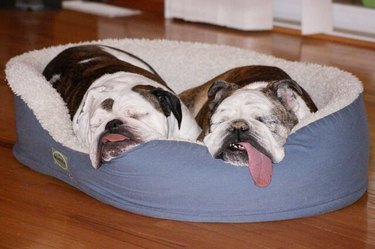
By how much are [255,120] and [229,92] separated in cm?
32

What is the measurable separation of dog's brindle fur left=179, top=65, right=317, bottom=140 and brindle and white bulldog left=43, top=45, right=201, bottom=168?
0.40 feet

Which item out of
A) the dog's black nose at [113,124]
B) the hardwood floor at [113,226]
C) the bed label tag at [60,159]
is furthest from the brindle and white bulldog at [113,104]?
the hardwood floor at [113,226]

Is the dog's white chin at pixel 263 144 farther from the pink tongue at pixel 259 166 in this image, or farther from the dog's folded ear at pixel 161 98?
the dog's folded ear at pixel 161 98

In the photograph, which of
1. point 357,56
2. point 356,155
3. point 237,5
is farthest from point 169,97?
point 237,5

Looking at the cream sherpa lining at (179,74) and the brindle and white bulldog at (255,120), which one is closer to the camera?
the brindle and white bulldog at (255,120)

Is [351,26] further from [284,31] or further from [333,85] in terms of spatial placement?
[333,85]

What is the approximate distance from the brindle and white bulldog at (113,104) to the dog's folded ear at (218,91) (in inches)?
5.6

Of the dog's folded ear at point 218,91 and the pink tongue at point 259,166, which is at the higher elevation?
the dog's folded ear at point 218,91

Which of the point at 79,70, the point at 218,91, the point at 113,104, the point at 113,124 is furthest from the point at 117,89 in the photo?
the point at 79,70

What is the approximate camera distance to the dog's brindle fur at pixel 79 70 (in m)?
3.70

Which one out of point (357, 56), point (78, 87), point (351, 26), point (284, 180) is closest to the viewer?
point (284, 180)

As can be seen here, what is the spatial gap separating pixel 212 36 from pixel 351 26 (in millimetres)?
1102

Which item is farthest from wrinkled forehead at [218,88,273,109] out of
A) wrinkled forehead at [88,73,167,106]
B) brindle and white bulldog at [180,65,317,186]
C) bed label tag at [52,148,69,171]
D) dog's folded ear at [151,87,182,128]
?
bed label tag at [52,148,69,171]

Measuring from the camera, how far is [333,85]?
375 cm
